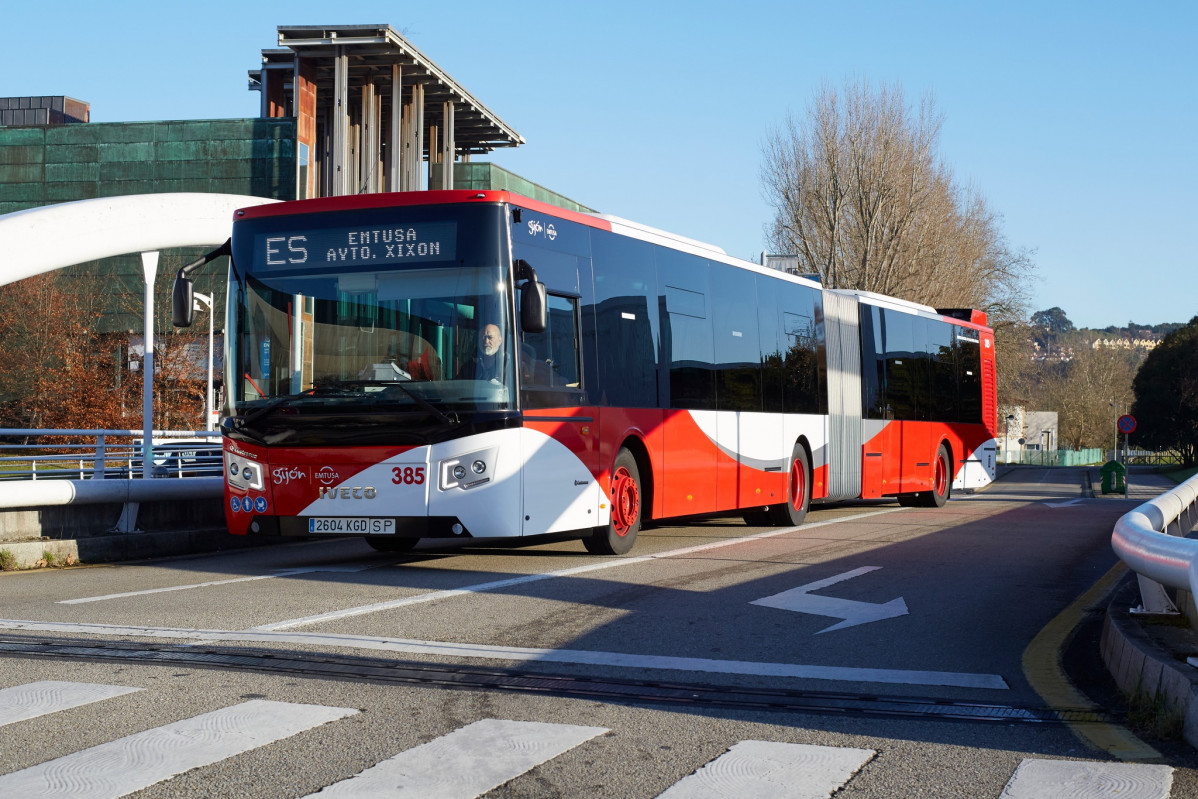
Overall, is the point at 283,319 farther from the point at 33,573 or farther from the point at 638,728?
the point at 638,728

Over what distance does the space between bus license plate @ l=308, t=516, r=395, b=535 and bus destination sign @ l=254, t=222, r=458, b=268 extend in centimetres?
225

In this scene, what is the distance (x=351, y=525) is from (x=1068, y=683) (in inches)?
263

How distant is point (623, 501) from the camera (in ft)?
44.0

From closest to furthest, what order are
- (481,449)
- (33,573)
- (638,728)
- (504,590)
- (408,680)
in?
(638,728) → (408,680) → (504,590) → (481,449) → (33,573)

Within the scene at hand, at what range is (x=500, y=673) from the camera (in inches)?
261

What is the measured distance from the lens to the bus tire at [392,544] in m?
14.4

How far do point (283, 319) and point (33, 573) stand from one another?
11.3 feet

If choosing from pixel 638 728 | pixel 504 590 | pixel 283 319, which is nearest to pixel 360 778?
pixel 638 728

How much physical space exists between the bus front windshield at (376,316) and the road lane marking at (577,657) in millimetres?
3723

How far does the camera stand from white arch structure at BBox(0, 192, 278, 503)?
16.4m

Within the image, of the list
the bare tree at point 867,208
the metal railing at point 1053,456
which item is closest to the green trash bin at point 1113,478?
the bare tree at point 867,208

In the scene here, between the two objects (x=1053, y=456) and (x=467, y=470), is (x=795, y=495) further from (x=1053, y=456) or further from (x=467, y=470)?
(x=1053, y=456)

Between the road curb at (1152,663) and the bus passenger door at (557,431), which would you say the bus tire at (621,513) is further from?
the road curb at (1152,663)

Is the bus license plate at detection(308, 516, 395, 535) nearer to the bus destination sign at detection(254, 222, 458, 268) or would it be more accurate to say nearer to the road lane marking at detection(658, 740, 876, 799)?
the bus destination sign at detection(254, 222, 458, 268)
